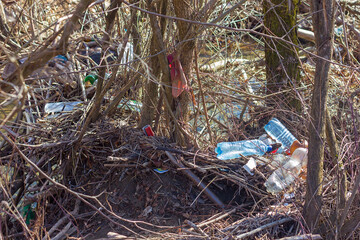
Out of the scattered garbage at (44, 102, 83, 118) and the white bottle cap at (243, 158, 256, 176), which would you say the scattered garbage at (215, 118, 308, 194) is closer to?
the white bottle cap at (243, 158, 256, 176)

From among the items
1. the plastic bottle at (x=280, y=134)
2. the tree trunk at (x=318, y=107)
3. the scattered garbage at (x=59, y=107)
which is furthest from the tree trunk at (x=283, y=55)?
the scattered garbage at (x=59, y=107)

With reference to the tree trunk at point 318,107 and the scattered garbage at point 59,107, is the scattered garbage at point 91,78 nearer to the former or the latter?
the scattered garbage at point 59,107

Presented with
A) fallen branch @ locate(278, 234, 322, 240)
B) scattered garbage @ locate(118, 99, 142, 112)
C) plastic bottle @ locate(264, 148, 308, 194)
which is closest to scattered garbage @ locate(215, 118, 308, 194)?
plastic bottle @ locate(264, 148, 308, 194)

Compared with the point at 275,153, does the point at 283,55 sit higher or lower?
higher

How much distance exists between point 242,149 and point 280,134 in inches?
18.2

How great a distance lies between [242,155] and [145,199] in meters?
0.95

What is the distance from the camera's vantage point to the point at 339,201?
2.54 m

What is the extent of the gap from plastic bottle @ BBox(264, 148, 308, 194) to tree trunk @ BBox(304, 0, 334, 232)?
0.43 metres

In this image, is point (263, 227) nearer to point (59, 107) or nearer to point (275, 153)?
point (275, 153)

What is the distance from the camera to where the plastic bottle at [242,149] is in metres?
3.42

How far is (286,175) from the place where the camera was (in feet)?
10.1

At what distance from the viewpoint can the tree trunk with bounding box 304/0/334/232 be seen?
237cm

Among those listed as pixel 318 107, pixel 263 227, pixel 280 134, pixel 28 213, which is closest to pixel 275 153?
pixel 280 134

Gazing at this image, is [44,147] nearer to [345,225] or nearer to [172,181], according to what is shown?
[172,181]
